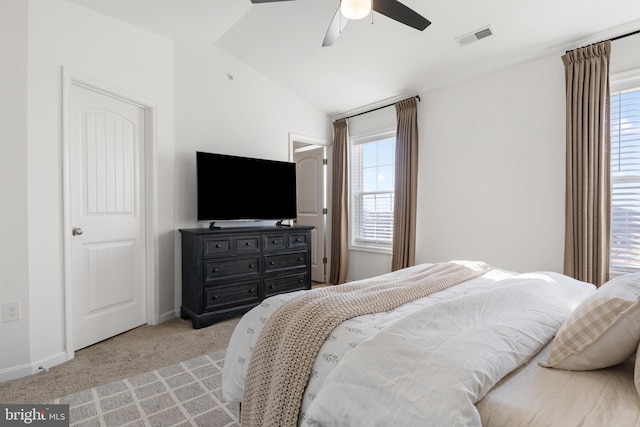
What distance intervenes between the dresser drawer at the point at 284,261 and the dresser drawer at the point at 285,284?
0.12 m

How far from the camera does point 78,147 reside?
2566 mm

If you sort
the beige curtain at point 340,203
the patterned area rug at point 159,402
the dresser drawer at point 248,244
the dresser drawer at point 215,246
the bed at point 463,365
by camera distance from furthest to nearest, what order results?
the beige curtain at point 340,203 < the dresser drawer at point 248,244 < the dresser drawer at point 215,246 < the patterned area rug at point 159,402 < the bed at point 463,365

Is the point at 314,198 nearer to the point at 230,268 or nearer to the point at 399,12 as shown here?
the point at 230,268

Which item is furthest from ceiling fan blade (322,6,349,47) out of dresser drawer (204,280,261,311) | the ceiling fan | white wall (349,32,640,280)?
dresser drawer (204,280,261,311)

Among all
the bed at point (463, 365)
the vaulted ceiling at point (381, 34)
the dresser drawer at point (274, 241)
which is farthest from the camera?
the dresser drawer at point (274, 241)

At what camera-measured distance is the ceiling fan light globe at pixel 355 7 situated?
184cm

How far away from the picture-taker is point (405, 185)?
3.86 meters

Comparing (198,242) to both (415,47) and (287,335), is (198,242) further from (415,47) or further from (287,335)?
(415,47)

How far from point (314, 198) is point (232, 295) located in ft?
7.21

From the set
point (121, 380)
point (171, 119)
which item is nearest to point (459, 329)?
point (121, 380)

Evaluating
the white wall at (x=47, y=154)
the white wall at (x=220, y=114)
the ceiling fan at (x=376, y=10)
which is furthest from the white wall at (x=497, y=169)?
the white wall at (x=47, y=154)

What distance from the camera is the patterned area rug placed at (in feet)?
5.55

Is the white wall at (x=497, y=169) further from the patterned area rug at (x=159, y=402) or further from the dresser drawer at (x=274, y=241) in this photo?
the patterned area rug at (x=159, y=402)

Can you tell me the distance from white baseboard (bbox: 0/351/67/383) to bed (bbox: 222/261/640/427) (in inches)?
68.9
